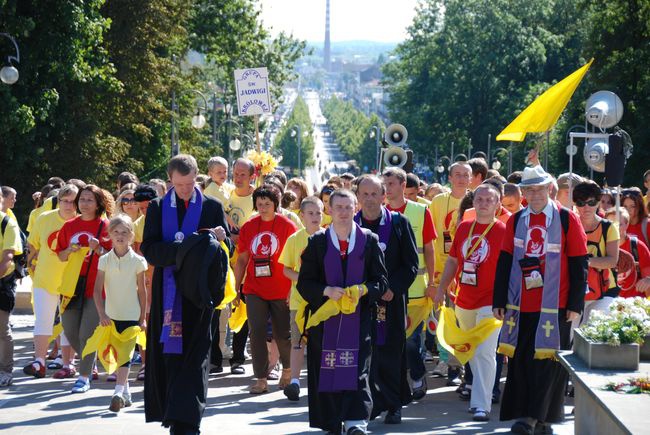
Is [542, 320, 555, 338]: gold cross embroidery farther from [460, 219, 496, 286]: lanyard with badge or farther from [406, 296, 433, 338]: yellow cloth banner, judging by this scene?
[406, 296, 433, 338]: yellow cloth banner

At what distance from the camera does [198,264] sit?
8938 mm

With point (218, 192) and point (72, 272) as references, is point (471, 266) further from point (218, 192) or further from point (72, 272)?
point (218, 192)

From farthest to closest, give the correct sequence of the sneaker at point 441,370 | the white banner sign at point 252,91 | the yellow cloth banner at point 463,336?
the white banner sign at point 252,91 < the sneaker at point 441,370 < the yellow cloth banner at point 463,336

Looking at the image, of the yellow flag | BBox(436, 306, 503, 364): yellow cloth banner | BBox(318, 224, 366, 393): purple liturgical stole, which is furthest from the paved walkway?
the yellow flag

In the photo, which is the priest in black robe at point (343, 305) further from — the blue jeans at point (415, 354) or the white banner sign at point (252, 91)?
the white banner sign at point (252, 91)

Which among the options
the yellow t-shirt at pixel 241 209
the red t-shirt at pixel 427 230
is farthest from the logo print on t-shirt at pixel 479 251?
the yellow t-shirt at pixel 241 209

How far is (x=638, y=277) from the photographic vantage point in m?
12.1

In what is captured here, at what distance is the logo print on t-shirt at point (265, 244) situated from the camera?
12.3 meters

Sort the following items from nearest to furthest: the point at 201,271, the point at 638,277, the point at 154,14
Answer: the point at 201,271 → the point at 638,277 → the point at 154,14

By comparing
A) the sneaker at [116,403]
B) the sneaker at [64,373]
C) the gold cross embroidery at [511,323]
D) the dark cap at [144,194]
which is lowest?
the sneaker at [64,373]

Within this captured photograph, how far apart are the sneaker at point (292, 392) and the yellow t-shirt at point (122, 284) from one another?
4.76 feet

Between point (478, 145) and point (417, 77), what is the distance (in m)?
6.57

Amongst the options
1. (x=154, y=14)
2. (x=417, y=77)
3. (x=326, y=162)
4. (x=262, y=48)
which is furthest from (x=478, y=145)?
(x=326, y=162)

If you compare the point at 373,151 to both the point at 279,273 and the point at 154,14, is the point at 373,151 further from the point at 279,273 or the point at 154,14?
the point at 279,273
